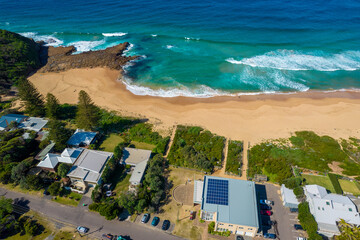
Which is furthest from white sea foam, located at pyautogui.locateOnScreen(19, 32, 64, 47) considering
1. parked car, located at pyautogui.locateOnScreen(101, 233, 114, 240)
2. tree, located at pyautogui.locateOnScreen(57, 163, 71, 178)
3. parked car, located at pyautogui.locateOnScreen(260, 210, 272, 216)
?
parked car, located at pyautogui.locateOnScreen(260, 210, 272, 216)

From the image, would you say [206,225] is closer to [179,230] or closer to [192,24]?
[179,230]

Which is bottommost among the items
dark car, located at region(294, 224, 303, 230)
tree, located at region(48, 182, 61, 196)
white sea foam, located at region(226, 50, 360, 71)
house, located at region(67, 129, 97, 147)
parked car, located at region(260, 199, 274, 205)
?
dark car, located at region(294, 224, 303, 230)

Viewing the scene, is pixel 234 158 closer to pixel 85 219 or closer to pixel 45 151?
pixel 85 219

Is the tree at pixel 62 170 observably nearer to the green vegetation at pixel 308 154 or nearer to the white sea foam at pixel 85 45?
the green vegetation at pixel 308 154

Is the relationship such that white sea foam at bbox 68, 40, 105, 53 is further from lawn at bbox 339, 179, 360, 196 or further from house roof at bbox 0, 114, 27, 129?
lawn at bbox 339, 179, 360, 196

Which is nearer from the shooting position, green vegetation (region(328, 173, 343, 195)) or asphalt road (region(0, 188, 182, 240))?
asphalt road (region(0, 188, 182, 240))

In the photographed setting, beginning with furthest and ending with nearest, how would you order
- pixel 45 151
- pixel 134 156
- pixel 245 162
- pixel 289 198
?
pixel 245 162
pixel 45 151
pixel 134 156
pixel 289 198

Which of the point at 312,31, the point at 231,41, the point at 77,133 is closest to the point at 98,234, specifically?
the point at 77,133

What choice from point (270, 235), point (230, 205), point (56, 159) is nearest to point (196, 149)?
point (230, 205)
